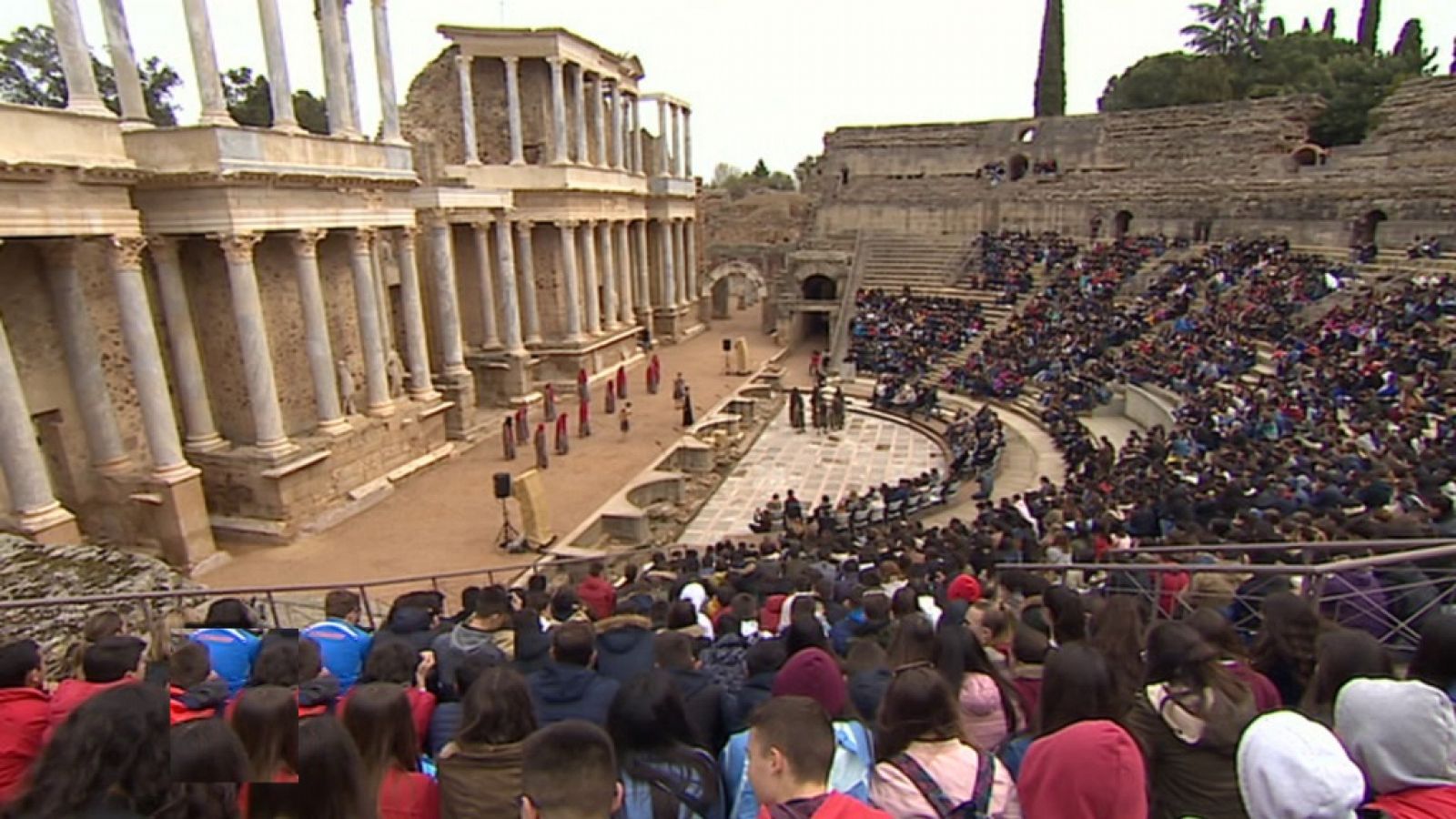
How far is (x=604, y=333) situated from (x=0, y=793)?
28.1 metres

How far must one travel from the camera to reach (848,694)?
4.34 metres

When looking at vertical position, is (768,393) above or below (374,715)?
below

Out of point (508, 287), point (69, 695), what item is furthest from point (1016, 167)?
point (69, 695)

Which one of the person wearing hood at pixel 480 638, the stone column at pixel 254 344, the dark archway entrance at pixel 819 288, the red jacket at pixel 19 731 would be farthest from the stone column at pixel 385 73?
the dark archway entrance at pixel 819 288

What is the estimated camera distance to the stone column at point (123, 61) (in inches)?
538

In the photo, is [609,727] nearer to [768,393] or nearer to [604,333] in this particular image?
[768,393]

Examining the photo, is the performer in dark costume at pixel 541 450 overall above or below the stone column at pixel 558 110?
below

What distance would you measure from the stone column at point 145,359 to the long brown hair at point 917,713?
1456 cm

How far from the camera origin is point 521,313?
1125 inches

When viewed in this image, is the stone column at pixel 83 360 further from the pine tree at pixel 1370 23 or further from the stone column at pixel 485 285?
the pine tree at pixel 1370 23

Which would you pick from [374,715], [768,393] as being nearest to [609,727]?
[374,715]

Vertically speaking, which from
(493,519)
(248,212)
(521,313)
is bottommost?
(493,519)

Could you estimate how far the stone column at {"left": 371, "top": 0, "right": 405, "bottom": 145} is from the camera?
18.9 m

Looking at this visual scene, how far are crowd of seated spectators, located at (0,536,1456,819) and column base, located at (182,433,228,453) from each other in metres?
11.8
